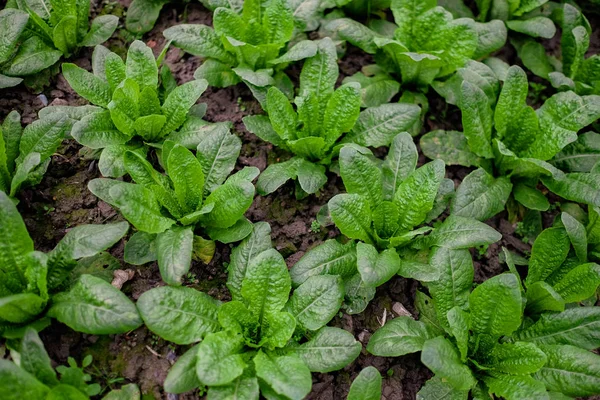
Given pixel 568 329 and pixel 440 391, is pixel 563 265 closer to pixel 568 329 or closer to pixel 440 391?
pixel 568 329

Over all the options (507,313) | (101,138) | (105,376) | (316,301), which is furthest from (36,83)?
(507,313)

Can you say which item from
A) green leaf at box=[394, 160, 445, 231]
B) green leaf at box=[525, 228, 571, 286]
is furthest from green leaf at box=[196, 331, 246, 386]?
green leaf at box=[525, 228, 571, 286]

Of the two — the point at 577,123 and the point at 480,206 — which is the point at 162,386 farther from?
the point at 577,123

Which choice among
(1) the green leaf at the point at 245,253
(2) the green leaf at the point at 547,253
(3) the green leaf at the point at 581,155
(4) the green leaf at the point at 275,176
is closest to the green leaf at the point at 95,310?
(1) the green leaf at the point at 245,253

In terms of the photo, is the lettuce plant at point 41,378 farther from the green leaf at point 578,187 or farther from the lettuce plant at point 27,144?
the green leaf at point 578,187

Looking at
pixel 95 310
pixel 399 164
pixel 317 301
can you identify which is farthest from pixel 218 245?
pixel 399 164

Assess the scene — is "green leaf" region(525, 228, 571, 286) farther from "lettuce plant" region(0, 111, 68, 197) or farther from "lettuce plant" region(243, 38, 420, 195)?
"lettuce plant" region(0, 111, 68, 197)
